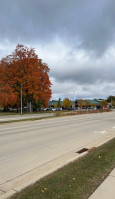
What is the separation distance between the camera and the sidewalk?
9.68ft

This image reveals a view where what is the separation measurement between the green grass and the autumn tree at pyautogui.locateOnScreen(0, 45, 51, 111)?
33347 mm

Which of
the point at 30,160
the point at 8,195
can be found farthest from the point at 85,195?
the point at 30,160

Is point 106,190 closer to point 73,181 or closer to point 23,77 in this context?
point 73,181

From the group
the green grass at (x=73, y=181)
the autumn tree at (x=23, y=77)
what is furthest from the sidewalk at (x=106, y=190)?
the autumn tree at (x=23, y=77)

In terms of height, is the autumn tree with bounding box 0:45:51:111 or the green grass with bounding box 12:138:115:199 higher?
the autumn tree with bounding box 0:45:51:111

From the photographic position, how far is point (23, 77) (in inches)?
1511

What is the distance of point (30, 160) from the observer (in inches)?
205

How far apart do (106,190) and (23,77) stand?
37.1m

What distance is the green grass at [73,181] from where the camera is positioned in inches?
116

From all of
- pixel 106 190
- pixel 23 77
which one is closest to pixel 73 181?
pixel 106 190

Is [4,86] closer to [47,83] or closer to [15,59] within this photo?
[15,59]

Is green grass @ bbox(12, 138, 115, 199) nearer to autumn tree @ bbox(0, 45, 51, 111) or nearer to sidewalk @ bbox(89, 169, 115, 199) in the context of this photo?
sidewalk @ bbox(89, 169, 115, 199)

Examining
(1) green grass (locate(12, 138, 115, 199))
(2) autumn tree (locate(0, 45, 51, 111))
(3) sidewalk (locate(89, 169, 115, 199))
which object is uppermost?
(2) autumn tree (locate(0, 45, 51, 111))

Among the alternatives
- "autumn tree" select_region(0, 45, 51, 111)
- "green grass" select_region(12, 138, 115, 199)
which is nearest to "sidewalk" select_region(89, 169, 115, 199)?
"green grass" select_region(12, 138, 115, 199)
